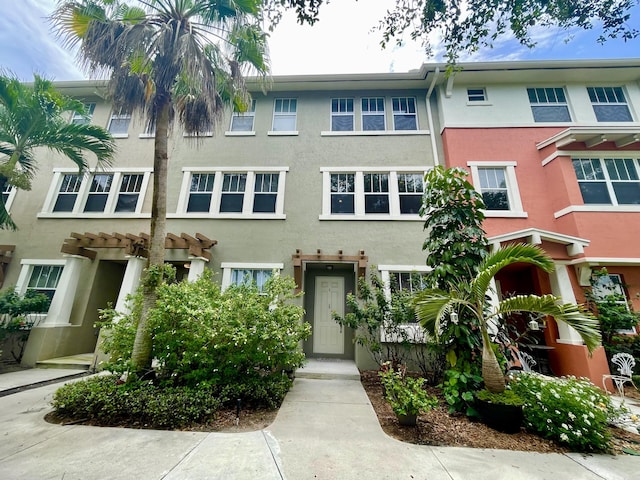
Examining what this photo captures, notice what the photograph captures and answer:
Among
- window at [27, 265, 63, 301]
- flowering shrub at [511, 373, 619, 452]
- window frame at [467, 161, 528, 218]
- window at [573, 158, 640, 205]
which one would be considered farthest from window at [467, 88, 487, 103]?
window at [27, 265, 63, 301]

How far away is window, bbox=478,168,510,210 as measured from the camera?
8.26 m

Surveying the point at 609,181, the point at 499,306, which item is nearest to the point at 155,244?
the point at 499,306

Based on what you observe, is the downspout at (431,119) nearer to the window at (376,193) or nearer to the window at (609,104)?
the window at (376,193)

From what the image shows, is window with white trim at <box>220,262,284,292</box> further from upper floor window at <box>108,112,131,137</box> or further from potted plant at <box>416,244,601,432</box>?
upper floor window at <box>108,112,131,137</box>

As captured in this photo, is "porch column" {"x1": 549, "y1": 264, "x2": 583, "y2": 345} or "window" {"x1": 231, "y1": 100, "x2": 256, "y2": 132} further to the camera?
"window" {"x1": 231, "y1": 100, "x2": 256, "y2": 132}

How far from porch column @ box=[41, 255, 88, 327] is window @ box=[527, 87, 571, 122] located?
54.7 feet

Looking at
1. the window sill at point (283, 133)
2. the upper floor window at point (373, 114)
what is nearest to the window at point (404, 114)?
the upper floor window at point (373, 114)

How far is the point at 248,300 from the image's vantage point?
4.90 metres

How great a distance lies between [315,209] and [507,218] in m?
6.30

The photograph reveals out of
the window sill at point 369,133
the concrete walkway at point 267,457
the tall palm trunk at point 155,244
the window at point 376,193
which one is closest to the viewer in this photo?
the concrete walkway at point 267,457

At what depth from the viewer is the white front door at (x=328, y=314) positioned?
319 inches

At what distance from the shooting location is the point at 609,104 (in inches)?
348

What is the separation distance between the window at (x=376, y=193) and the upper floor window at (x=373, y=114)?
2185 millimetres

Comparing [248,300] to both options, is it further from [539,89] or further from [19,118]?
[539,89]
